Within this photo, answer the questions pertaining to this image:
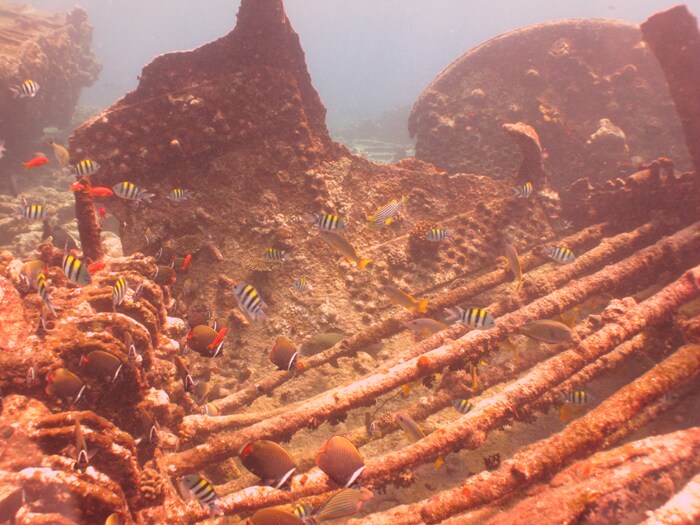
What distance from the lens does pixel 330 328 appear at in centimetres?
623

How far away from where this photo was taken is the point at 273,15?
22.7 ft

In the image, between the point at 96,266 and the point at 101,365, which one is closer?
the point at 101,365

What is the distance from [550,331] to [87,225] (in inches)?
251

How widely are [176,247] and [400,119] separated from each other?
39.0 metres

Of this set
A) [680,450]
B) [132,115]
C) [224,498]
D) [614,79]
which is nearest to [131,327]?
[224,498]

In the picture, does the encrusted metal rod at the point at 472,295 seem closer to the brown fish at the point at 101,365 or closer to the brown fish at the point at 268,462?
the brown fish at the point at 101,365

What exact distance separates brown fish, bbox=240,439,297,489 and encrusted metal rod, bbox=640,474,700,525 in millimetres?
2186

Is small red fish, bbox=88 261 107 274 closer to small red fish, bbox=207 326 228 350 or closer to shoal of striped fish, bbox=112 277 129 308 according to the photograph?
shoal of striped fish, bbox=112 277 129 308

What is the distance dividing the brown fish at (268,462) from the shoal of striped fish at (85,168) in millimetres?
5314

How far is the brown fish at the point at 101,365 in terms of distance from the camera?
10.8ft

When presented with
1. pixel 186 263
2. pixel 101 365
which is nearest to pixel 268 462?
pixel 101 365

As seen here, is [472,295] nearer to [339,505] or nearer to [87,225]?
[339,505]

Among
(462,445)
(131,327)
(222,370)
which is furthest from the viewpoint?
(222,370)

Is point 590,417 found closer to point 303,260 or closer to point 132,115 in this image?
point 303,260
